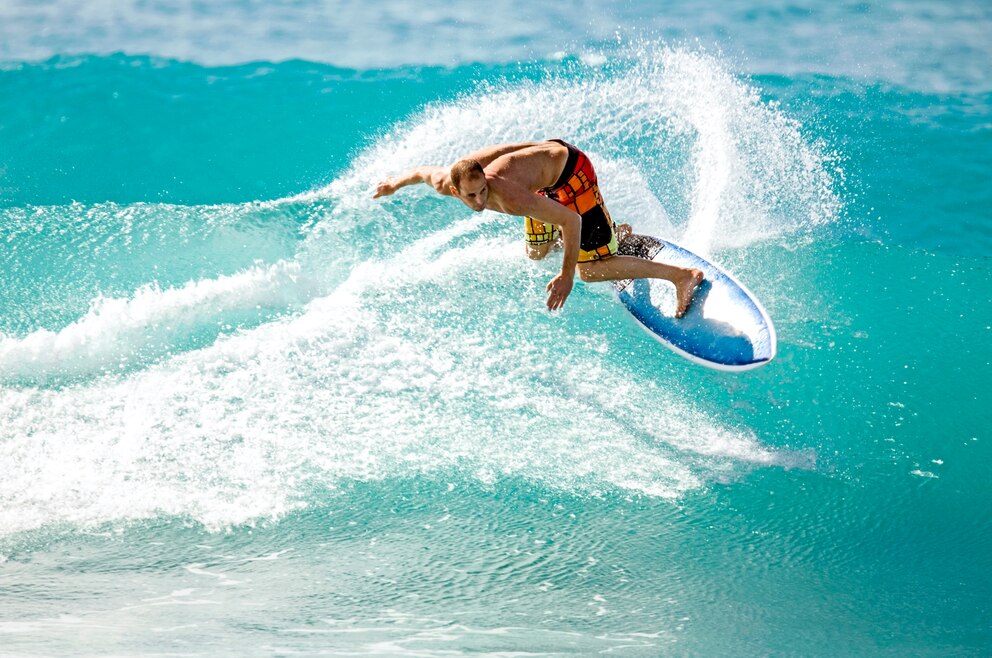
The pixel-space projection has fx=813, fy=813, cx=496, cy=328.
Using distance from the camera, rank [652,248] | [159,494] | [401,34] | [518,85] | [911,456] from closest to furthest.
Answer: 1. [159,494]
2. [911,456]
3. [652,248]
4. [518,85]
5. [401,34]

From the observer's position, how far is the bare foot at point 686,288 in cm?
568

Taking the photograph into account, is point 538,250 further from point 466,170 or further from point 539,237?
point 466,170

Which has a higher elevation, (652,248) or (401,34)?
(401,34)

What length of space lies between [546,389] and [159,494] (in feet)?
8.28

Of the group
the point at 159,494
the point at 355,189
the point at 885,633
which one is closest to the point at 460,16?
the point at 355,189

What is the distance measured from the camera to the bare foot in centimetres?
568

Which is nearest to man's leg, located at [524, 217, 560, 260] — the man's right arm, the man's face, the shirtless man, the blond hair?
the shirtless man

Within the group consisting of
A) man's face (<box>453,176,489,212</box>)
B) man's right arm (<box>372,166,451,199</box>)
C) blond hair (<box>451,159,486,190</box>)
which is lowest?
man's face (<box>453,176,489,212</box>)

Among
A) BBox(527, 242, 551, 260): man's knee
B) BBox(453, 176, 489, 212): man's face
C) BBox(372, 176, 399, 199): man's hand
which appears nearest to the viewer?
BBox(453, 176, 489, 212): man's face

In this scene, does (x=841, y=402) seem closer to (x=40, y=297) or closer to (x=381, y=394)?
(x=381, y=394)

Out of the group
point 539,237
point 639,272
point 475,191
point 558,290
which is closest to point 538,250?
point 539,237

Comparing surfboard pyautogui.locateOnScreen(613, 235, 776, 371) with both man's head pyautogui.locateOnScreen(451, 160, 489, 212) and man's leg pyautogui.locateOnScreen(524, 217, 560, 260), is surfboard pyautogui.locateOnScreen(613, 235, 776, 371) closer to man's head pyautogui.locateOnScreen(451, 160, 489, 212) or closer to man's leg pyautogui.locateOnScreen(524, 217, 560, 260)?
man's leg pyautogui.locateOnScreen(524, 217, 560, 260)

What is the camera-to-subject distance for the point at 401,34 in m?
10.5

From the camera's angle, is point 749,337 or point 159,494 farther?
point 749,337
